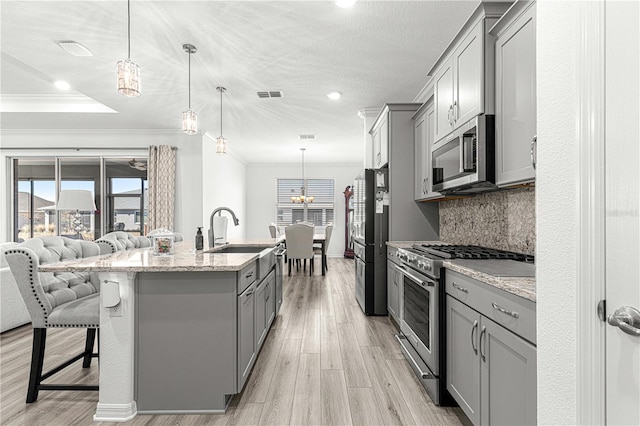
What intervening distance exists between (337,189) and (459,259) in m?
8.00

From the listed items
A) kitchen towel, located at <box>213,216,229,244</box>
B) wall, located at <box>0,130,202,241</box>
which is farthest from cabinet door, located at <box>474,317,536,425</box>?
wall, located at <box>0,130,202,241</box>

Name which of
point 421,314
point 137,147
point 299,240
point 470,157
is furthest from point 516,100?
point 137,147

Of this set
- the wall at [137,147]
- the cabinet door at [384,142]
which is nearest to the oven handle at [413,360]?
the cabinet door at [384,142]

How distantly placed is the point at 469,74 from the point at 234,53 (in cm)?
210

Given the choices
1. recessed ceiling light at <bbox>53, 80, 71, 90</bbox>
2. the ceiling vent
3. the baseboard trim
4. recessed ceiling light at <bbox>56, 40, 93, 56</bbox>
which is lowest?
the baseboard trim

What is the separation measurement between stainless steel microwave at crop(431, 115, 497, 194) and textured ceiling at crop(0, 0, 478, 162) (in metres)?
1.00

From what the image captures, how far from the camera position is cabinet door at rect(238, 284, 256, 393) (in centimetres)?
→ 215

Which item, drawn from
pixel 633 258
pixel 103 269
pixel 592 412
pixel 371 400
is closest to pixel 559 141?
pixel 633 258

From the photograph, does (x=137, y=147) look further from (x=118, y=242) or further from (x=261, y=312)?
(x=261, y=312)

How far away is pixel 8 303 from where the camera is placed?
11.2 ft

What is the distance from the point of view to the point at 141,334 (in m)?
2.06

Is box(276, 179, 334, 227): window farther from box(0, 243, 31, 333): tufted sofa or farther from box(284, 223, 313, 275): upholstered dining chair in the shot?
box(0, 243, 31, 333): tufted sofa

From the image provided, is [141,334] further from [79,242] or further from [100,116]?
[100,116]

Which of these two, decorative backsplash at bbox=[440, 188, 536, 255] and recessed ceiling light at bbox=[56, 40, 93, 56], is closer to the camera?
decorative backsplash at bbox=[440, 188, 536, 255]
